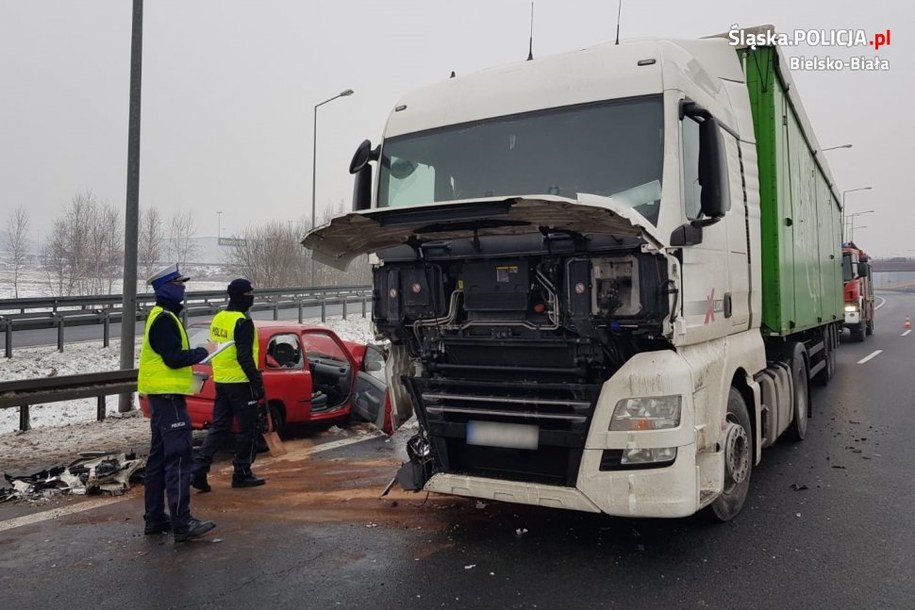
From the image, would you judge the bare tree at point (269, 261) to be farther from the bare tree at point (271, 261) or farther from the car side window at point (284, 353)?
the car side window at point (284, 353)

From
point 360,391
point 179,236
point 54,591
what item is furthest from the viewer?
point 179,236

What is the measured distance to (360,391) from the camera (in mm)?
7086

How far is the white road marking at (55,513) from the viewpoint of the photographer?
15.7ft

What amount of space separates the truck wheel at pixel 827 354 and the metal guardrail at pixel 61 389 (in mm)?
9447

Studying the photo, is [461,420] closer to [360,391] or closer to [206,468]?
[206,468]

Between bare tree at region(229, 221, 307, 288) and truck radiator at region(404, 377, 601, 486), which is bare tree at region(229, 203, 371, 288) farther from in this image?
truck radiator at region(404, 377, 601, 486)

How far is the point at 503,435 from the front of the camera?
4004mm

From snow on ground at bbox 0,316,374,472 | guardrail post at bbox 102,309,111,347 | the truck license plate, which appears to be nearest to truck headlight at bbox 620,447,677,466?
the truck license plate

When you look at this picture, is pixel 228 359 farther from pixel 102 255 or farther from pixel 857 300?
pixel 102 255

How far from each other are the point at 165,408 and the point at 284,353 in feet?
9.05

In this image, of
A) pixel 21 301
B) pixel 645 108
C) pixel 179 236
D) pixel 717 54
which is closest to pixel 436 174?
pixel 645 108

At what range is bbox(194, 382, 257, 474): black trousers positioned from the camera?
5.66 metres

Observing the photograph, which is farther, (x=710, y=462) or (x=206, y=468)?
(x=206, y=468)

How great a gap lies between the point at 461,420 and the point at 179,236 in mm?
46485
